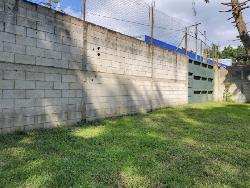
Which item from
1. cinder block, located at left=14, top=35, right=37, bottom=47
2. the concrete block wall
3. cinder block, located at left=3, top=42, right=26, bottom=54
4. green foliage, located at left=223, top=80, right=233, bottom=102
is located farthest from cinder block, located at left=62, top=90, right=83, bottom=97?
green foliage, located at left=223, top=80, right=233, bottom=102

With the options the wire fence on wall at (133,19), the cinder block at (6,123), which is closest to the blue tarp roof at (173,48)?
the wire fence on wall at (133,19)

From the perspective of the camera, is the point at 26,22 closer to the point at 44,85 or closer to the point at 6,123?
the point at 44,85

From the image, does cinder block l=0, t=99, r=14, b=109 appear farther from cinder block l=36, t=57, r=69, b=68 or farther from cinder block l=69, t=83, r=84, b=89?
cinder block l=69, t=83, r=84, b=89

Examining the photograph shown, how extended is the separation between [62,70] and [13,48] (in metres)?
1.50

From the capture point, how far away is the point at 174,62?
14000 mm

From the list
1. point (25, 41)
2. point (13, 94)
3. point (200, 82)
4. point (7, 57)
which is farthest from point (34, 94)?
point (200, 82)

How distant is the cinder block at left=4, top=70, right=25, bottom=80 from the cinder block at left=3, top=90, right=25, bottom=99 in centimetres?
26

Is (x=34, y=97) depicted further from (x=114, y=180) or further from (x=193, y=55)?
(x=193, y=55)

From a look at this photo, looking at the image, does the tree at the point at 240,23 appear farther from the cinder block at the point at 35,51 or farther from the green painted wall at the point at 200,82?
the cinder block at the point at 35,51

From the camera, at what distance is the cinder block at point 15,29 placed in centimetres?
650

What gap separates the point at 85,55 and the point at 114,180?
5083 millimetres

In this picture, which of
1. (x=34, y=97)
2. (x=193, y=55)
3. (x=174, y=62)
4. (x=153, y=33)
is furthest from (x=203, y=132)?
(x=193, y=55)

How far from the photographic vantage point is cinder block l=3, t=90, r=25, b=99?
6.41 metres

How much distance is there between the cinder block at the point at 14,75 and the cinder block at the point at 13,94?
0.26 meters
